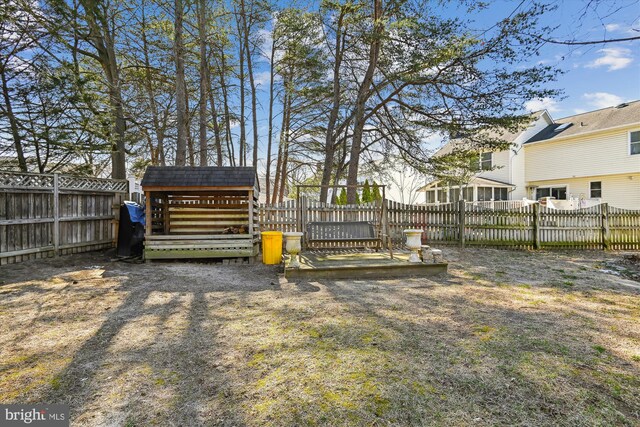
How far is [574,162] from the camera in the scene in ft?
56.5

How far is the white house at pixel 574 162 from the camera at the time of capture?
15.4 metres

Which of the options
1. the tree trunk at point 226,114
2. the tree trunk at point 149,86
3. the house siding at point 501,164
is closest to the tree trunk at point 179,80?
the tree trunk at point 149,86

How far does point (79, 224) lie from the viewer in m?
7.32

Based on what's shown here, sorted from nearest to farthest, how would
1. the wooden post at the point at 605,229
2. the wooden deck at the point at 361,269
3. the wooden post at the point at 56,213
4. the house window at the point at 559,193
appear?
1. the wooden deck at the point at 361,269
2. the wooden post at the point at 56,213
3. the wooden post at the point at 605,229
4. the house window at the point at 559,193

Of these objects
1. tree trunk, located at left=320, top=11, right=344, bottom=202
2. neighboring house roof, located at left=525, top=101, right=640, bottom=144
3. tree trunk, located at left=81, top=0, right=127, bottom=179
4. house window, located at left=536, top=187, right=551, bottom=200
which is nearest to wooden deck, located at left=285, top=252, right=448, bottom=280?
tree trunk, located at left=320, top=11, right=344, bottom=202

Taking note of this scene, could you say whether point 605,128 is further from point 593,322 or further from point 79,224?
point 79,224

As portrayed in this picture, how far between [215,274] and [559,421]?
546 cm

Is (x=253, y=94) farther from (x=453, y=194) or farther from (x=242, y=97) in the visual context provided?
(x=453, y=194)

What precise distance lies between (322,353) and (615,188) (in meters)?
20.3

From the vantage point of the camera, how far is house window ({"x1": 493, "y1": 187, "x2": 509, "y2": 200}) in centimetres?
1988

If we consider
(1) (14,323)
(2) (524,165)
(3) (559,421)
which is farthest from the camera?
(2) (524,165)

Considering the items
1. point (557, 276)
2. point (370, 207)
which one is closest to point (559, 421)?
point (557, 276)

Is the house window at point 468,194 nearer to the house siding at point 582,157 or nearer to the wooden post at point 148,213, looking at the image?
the house siding at point 582,157

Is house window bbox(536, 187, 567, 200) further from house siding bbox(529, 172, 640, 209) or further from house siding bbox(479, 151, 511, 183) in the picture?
house siding bbox(479, 151, 511, 183)
